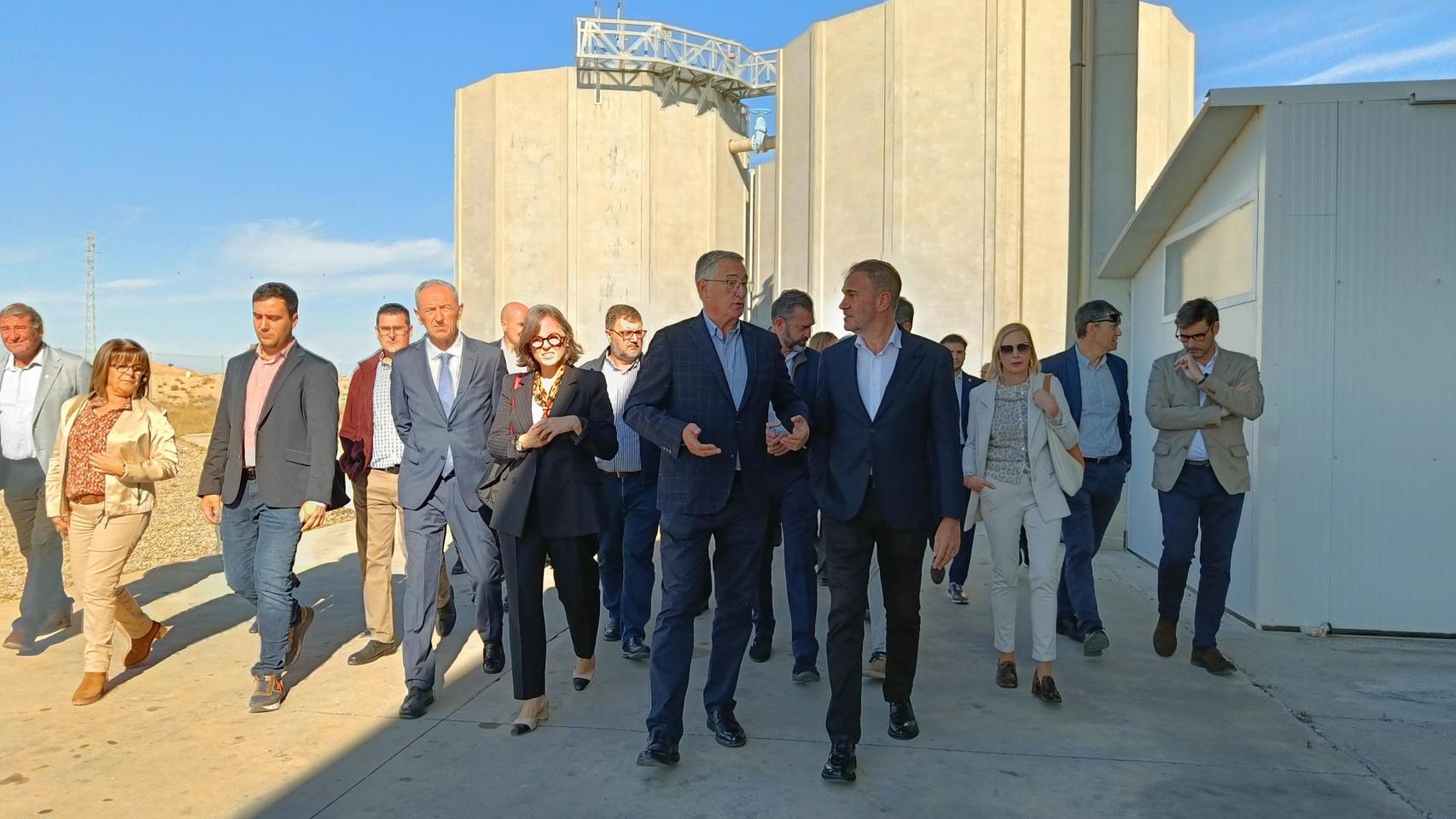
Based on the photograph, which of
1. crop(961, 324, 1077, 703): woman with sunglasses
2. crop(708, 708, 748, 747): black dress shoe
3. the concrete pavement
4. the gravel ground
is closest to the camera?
the concrete pavement

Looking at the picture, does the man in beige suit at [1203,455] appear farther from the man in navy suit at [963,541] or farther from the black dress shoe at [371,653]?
the black dress shoe at [371,653]

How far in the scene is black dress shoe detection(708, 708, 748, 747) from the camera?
427 centimetres

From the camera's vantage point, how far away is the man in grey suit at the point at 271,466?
4.94 m

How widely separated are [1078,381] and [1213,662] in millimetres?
1720

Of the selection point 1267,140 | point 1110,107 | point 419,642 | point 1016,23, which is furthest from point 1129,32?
point 1016,23

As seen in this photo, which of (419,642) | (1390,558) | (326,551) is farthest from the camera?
(326,551)

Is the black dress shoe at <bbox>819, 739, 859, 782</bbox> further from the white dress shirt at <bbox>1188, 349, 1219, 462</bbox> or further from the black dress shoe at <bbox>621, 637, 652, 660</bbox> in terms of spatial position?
the white dress shirt at <bbox>1188, 349, 1219, 462</bbox>

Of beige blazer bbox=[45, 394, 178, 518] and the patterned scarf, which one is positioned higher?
the patterned scarf

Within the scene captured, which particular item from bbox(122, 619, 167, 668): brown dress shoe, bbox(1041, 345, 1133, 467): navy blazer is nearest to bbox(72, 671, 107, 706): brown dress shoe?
bbox(122, 619, 167, 668): brown dress shoe

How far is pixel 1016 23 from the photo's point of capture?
74.6 ft

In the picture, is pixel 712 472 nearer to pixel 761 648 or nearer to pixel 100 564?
pixel 761 648

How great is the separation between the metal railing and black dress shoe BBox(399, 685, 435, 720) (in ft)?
95.3

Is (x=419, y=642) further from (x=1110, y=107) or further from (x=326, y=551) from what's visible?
(x=1110, y=107)

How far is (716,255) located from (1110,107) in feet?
23.4
